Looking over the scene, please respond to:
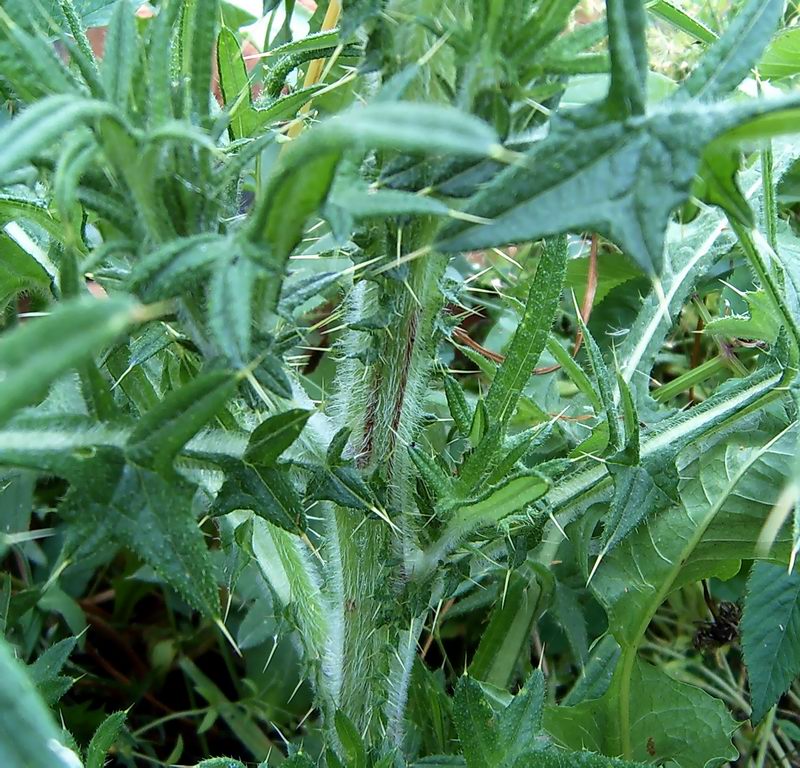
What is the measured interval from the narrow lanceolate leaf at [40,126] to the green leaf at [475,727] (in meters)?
0.62

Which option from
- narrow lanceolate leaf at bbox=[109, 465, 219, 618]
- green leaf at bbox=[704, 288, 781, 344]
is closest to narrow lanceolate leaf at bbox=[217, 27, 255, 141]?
narrow lanceolate leaf at bbox=[109, 465, 219, 618]

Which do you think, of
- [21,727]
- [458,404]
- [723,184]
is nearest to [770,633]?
[458,404]

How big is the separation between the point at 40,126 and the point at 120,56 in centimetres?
14

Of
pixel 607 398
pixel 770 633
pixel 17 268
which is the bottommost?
pixel 770 633

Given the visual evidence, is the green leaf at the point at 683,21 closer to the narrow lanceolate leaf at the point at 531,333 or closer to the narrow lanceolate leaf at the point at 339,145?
the narrow lanceolate leaf at the point at 531,333

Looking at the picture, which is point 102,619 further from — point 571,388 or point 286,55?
point 286,55

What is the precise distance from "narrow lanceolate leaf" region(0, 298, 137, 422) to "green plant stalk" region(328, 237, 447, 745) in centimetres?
35

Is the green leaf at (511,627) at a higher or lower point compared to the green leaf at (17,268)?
lower

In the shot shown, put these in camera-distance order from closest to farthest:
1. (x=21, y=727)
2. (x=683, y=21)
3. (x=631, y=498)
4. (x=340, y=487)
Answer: (x=21, y=727)
(x=340, y=487)
(x=631, y=498)
(x=683, y=21)

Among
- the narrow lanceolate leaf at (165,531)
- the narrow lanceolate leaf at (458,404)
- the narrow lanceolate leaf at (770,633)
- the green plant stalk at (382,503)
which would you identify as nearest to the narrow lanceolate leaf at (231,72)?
the green plant stalk at (382,503)

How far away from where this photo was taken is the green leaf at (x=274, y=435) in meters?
0.61

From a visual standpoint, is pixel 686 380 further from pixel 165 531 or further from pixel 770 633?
pixel 165 531

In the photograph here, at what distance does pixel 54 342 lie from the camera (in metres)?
0.36

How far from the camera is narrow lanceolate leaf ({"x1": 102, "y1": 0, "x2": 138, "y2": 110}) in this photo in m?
0.54
